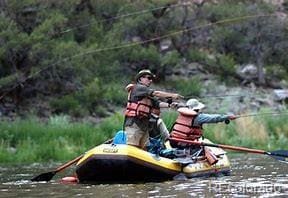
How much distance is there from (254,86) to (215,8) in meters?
3.13

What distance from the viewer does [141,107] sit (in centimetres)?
1127

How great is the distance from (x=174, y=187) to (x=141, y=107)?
155 centimetres

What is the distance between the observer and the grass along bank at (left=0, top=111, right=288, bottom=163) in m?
16.6

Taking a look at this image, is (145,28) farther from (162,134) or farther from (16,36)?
(162,134)

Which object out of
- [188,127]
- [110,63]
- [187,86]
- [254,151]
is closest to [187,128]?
[188,127]

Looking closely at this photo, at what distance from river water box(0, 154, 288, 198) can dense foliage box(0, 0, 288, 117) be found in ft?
20.4

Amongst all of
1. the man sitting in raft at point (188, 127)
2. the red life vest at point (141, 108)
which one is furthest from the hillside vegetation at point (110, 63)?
the red life vest at point (141, 108)

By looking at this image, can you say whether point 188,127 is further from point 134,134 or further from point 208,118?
point 134,134

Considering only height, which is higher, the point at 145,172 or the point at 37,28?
the point at 37,28

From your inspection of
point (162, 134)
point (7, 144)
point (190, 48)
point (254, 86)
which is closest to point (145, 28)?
point (190, 48)

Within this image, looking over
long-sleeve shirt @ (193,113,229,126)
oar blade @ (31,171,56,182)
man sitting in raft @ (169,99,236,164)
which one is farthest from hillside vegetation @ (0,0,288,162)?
oar blade @ (31,171,56,182)

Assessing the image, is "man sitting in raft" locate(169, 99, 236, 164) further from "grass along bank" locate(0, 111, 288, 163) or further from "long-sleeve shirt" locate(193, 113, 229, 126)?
"grass along bank" locate(0, 111, 288, 163)

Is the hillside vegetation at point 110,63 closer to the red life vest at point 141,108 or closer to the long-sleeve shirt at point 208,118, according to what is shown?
the long-sleeve shirt at point 208,118

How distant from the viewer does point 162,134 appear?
1224cm
